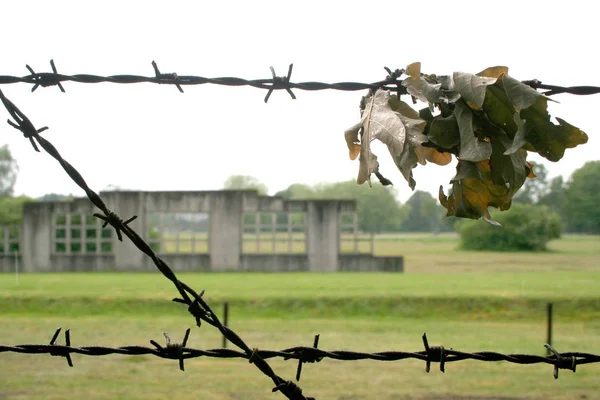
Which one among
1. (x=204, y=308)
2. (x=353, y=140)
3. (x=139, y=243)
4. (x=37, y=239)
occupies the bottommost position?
(x=37, y=239)

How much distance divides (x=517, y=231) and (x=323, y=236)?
39.0 ft

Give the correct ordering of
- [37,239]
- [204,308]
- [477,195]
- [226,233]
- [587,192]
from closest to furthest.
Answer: [477,195] < [204,308] < [587,192] < [226,233] < [37,239]

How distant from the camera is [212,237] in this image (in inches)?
1064

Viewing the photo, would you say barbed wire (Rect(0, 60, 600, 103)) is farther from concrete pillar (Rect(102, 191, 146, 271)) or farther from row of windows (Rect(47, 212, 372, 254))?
concrete pillar (Rect(102, 191, 146, 271))

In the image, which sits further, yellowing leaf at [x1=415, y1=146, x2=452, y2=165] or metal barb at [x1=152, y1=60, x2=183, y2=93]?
metal barb at [x1=152, y1=60, x2=183, y2=93]

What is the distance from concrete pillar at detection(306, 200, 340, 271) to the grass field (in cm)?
247

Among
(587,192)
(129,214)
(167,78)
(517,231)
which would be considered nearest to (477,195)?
(167,78)

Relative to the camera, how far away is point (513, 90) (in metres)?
1.13

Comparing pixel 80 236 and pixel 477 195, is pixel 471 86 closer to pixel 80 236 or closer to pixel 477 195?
pixel 477 195

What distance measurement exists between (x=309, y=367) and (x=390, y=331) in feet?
11.3

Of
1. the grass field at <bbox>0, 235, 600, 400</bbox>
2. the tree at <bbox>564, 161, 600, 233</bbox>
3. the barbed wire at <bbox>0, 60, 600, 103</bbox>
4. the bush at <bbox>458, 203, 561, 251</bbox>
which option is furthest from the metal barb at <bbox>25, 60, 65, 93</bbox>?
the bush at <bbox>458, 203, 561, 251</bbox>

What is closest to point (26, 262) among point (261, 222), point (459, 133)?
point (261, 222)

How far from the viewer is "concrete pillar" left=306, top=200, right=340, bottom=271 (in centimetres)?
2659

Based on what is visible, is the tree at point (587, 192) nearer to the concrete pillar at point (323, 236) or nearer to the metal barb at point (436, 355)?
the metal barb at point (436, 355)
